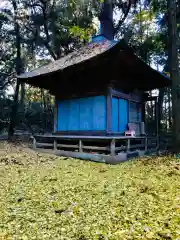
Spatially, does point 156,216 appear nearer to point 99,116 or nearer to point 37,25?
point 99,116

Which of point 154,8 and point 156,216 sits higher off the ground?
point 154,8

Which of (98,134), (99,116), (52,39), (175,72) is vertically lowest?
(98,134)

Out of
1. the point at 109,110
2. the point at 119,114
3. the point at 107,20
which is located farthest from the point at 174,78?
the point at 107,20

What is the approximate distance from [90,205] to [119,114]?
7.65 m

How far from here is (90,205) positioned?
11.5ft

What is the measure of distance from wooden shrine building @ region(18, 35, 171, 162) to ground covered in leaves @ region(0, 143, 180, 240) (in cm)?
345

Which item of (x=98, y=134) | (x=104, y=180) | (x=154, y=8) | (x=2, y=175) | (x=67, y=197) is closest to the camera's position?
(x=67, y=197)

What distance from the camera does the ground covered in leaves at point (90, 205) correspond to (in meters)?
2.67

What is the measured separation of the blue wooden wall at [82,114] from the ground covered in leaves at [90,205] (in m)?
4.60

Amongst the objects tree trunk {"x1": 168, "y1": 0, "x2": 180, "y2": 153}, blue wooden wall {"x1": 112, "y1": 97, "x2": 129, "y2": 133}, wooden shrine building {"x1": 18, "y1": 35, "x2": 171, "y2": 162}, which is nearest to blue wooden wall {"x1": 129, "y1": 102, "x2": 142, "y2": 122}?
wooden shrine building {"x1": 18, "y1": 35, "x2": 171, "y2": 162}

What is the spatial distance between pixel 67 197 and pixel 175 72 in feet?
22.5

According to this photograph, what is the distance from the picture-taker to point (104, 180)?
5199 millimetres

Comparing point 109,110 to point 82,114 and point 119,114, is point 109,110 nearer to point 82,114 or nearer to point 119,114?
point 119,114

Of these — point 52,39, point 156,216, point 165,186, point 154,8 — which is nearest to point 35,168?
point 165,186
